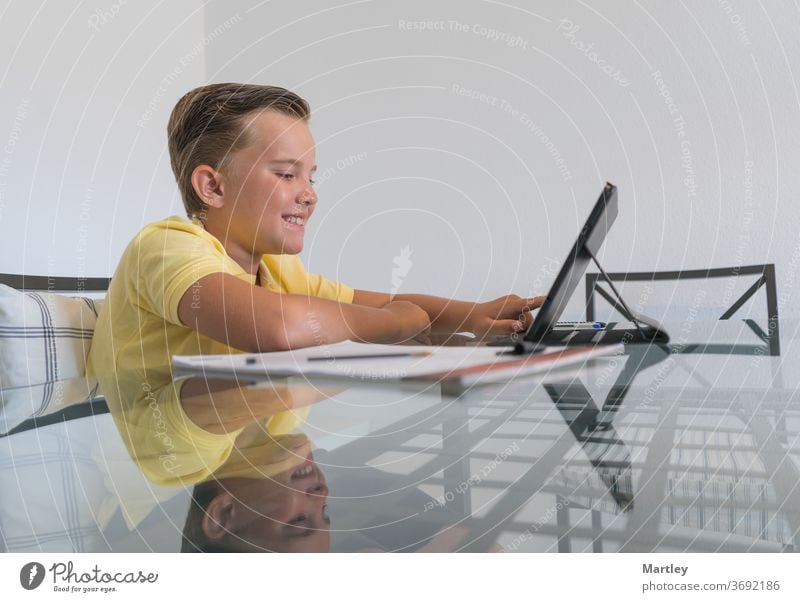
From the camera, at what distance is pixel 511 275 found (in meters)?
1.82

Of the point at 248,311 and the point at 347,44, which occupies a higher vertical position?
the point at 347,44

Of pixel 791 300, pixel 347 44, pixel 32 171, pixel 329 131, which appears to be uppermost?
pixel 347 44

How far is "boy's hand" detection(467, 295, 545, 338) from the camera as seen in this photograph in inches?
27.7

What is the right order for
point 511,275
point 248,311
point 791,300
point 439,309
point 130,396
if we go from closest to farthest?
point 130,396 < point 248,311 < point 439,309 < point 791,300 < point 511,275

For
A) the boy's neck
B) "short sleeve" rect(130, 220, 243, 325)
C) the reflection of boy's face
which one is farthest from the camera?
the boy's neck

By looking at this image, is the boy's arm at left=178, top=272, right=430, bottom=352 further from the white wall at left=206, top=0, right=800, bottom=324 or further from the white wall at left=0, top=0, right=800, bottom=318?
the white wall at left=206, top=0, right=800, bottom=324

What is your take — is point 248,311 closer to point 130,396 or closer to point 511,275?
point 130,396

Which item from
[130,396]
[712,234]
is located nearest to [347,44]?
[712,234]

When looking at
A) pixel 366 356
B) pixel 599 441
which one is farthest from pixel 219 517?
pixel 366 356

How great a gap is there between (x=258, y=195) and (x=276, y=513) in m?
0.74

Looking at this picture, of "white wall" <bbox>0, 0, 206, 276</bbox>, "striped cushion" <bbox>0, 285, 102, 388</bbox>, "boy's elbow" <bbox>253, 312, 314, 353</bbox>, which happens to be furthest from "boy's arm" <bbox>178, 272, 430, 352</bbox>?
"white wall" <bbox>0, 0, 206, 276</bbox>

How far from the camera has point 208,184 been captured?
0.86m

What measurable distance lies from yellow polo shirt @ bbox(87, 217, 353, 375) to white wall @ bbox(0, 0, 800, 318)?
815 mm

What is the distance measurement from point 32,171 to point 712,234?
1520 millimetres
